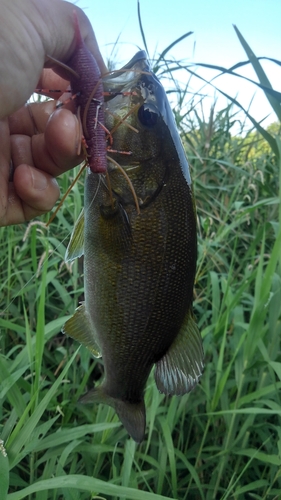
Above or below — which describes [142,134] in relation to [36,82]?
below

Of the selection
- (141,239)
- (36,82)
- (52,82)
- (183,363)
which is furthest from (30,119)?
(183,363)

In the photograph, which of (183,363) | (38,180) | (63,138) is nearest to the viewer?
(63,138)

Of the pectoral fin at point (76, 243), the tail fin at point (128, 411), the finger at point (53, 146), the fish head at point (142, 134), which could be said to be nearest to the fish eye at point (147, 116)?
the fish head at point (142, 134)

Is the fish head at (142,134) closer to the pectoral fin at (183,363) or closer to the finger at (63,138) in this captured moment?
the finger at (63,138)

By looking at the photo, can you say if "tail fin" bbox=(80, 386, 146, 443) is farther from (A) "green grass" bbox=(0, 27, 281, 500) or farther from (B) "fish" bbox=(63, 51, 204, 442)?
(A) "green grass" bbox=(0, 27, 281, 500)

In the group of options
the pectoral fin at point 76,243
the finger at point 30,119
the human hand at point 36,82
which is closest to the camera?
the human hand at point 36,82

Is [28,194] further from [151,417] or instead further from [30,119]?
[151,417]

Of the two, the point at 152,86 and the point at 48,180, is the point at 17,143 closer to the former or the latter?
the point at 48,180

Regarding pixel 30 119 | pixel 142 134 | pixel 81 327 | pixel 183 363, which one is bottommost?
pixel 183 363
